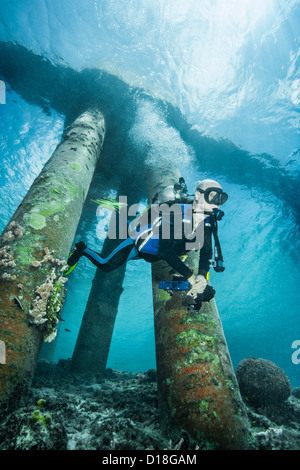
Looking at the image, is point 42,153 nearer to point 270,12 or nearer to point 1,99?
point 1,99

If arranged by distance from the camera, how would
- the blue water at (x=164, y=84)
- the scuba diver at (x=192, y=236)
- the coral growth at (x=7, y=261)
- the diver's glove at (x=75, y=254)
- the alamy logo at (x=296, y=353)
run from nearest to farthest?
1. the coral growth at (x=7, y=261)
2. the scuba diver at (x=192, y=236)
3. the diver's glove at (x=75, y=254)
4. the blue water at (x=164, y=84)
5. the alamy logo at (x=296, y=353)

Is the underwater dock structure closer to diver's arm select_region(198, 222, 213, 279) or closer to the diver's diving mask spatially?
diver's arm select_region(198, 222, 213, 279)

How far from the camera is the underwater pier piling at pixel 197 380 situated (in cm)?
217

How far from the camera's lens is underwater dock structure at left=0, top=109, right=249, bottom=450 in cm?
224

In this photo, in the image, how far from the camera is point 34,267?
110 inches

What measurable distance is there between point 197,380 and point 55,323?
6.47 ft

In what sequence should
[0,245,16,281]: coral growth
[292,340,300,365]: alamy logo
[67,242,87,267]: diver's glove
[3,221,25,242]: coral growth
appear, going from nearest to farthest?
[0,245,16,281]: coral growth
[3,221,25,242]: coral growth
[67,242,87,267]: diver's glove
[292,340,300,365]: alamy logo

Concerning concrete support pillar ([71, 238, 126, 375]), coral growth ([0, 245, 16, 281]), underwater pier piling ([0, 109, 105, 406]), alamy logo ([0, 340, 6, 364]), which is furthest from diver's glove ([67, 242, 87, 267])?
concrete support pillar ([71, 238, 126, 375])

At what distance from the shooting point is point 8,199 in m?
16.2

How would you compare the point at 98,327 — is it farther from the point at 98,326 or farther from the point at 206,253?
the point at 206,253

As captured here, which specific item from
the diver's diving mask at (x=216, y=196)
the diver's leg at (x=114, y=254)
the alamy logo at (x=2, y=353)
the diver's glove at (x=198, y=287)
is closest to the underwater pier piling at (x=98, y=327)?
the diver's leg at (x=114, y=254)

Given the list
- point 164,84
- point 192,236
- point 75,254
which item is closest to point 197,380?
point 192,236

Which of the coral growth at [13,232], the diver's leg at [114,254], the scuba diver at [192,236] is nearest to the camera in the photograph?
the coral growth at [13,232]

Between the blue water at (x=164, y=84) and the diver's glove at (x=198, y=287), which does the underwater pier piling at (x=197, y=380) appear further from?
the blue water at (x=164, y=84)
